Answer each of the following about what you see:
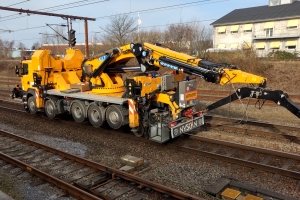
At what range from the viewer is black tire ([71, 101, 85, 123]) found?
35.4 ft

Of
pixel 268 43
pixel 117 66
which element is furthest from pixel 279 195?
pixel 268 43

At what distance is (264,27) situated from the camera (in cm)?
4456

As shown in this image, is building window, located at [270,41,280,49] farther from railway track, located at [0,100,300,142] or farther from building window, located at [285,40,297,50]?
railway track, located at [0,100,300,142]

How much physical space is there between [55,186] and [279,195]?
4.83 metres

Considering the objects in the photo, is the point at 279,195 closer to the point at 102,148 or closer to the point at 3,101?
the point at 102,148

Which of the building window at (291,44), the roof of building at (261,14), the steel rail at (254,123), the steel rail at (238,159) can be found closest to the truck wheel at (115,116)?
the steel rail at (238,159)

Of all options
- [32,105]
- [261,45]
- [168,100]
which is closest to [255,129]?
[168,100]

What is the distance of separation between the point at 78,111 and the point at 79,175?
15.8 feet

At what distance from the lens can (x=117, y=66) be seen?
10.7 meters

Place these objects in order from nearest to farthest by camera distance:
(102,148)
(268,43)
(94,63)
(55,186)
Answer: (55,186), (102,148), (94,63), (268,43)

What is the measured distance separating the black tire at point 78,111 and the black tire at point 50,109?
3.89 feet

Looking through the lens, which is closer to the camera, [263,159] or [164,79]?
[263,159]

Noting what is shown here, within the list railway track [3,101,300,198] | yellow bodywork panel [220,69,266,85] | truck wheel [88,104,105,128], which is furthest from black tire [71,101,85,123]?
yellow bodywork panel [220,69,266,85]

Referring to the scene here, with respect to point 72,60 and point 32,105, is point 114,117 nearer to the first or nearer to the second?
point 72,60
